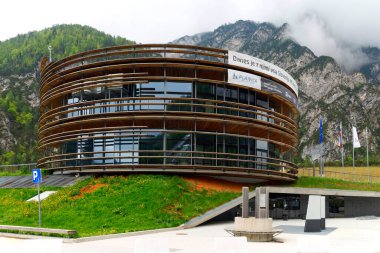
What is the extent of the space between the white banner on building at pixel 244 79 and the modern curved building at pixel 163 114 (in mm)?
86

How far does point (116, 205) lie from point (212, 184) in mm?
9576

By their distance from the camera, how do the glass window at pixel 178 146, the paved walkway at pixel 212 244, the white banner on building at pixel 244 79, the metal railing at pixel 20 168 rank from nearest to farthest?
1. the paved walkway at pixel 212 244
2. the glass window at pixel 178 146
3. the white banner on building at pixel 244 79
4. the metal railing at pixel 20 168

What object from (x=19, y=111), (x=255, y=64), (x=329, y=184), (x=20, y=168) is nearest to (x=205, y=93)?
(x=255, y=64)

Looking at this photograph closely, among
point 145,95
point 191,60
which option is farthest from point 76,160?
point 191,60

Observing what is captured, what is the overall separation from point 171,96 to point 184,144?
13.9ft

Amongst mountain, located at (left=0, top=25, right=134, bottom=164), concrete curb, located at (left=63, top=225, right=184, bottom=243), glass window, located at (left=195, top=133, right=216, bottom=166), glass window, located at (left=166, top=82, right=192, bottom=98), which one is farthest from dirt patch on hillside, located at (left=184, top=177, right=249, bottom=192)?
mountain, located at (left=0, top=25, right=134, bottom=164)

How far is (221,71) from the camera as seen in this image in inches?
1503

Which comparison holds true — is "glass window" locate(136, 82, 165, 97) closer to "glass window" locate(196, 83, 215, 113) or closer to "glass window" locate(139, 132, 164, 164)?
"glass window" locate(196, 83, 215, 113)

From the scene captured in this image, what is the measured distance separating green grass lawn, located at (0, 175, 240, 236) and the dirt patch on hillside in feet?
3.60

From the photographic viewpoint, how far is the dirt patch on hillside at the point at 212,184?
34.0m

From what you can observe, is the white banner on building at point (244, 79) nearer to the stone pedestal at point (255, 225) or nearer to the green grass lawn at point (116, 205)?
the green grass lawn at point (116, 205)

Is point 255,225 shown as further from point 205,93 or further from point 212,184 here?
point 205,93

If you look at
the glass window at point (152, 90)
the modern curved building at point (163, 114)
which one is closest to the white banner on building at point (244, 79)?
the modern curved building at point (163, 114)

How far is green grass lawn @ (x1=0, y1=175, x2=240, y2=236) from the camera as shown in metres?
25.6
